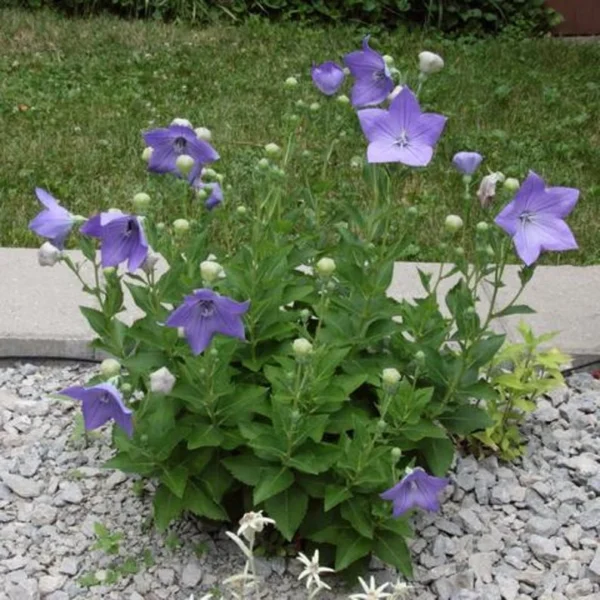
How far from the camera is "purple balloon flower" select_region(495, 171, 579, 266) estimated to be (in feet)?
7.28

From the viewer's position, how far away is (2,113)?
5.73m

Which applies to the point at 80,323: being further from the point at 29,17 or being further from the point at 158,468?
the point at 29,17

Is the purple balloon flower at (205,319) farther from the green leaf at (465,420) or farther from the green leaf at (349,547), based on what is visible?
the green leaf at (465,420)

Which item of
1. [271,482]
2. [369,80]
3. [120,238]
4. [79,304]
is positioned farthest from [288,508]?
[79,304]

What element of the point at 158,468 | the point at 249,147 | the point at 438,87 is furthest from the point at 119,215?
the point at 438,87

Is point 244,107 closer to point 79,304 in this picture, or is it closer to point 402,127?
point 79,304

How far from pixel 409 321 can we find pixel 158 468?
24.2 inches

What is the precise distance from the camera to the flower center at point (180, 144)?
2.40m

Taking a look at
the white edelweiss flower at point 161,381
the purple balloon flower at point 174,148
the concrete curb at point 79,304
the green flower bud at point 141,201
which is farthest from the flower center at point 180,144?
the concrete curb at point 79,304

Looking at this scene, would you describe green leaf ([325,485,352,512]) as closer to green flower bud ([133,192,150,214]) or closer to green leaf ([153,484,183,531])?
green leaf ([153,484,183,531])

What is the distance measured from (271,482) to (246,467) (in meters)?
0.10

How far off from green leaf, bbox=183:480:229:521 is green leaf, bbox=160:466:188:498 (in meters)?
0.05

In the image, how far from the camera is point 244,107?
5941 mm

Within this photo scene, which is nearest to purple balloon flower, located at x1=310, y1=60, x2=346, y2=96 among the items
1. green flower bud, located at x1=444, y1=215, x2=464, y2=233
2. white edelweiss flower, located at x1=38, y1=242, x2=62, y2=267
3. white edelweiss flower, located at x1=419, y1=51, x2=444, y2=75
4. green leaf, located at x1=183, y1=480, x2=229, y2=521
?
white edelweiss flower, located at x1=419, y1=51, x2=444, y2=75
